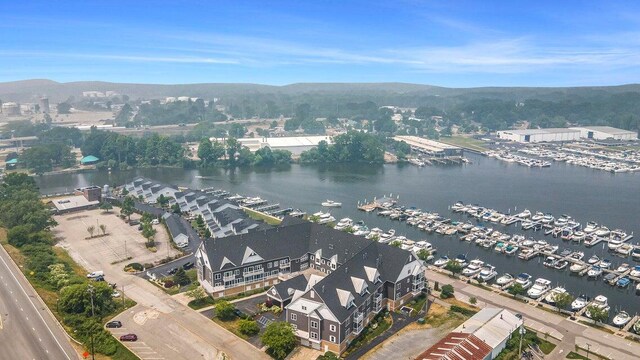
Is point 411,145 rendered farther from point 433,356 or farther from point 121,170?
point 433,356

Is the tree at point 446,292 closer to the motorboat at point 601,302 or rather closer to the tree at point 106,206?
the motorboat at point 601,302

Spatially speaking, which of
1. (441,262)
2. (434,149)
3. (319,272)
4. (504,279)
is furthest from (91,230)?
(434,149)

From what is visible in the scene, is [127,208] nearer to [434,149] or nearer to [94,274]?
[94,274]

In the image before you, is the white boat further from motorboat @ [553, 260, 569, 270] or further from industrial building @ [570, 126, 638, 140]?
industrial building @ [570, 126, 638, 140]

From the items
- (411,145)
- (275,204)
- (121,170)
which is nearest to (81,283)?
(275,204)

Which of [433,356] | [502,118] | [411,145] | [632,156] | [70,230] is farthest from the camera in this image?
[502,118]
